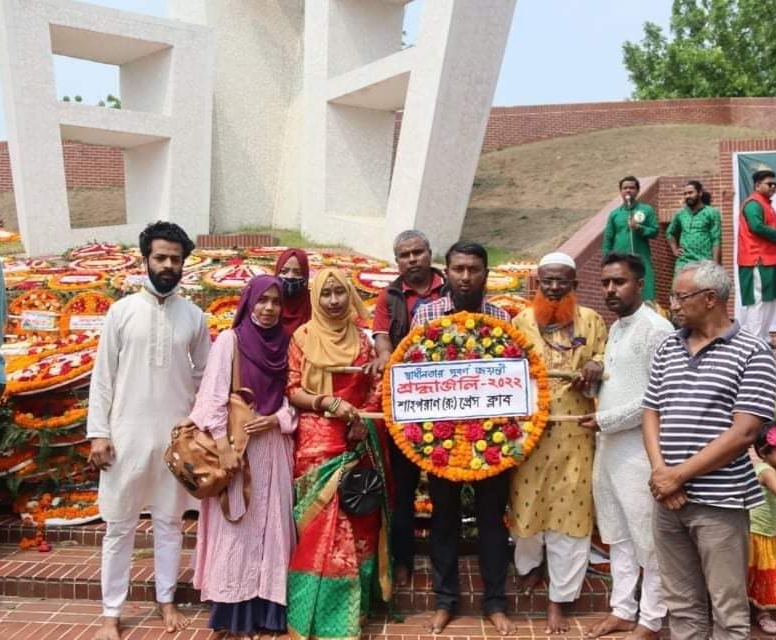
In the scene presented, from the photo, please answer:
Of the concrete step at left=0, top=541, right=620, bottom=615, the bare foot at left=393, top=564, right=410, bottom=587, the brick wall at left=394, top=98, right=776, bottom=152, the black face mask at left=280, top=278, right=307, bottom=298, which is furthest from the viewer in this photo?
the brick wall at left=394, top=98, right=776, bottom=152

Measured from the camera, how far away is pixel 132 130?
12.7m

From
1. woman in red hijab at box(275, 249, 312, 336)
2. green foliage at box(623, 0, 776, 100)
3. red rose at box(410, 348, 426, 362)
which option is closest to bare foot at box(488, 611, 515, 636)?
red rose at box(410, 348, 426, 362)

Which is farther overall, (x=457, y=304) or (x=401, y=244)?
(x=401, y=244)

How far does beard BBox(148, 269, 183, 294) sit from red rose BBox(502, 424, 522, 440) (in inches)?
69.0

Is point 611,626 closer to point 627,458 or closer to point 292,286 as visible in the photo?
point 627,458

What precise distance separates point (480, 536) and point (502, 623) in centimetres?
42

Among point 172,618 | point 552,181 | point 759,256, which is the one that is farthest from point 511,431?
point 552,181

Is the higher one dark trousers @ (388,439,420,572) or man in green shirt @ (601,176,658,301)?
man in green shirt @ (601,176,658,301)

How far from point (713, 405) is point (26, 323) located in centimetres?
669

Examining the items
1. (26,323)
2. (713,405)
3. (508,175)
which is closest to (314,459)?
(713,405)

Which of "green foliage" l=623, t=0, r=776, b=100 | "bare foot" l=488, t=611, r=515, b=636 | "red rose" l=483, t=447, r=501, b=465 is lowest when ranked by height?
"bare foot" l=488, t=611, r=515, b=636

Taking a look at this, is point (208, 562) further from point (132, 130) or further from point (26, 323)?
point (132, 130)

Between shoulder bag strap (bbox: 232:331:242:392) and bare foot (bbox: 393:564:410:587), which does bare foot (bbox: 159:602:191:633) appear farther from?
shoulder bag strap (bbox: 232:331:242:392)

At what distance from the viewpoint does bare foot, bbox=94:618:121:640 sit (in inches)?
148
